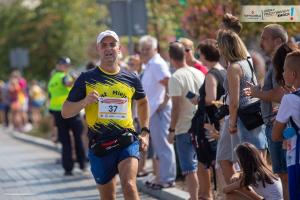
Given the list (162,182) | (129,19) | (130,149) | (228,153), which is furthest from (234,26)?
(129,19)

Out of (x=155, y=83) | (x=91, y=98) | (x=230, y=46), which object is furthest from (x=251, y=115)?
(x=155, y=83)

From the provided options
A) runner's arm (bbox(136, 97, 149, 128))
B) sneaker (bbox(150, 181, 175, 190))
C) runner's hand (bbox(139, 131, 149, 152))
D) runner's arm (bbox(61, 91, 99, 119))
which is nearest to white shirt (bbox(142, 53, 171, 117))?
sneaker (bbox(150, 181, 175, 190))

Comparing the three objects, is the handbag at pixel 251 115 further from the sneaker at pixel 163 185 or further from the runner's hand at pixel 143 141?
the sneaker at pixel 163 185

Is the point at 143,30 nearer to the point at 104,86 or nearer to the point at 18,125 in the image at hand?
the point at 104,86

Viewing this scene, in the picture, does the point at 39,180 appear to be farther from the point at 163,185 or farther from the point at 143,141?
the point at 143,141

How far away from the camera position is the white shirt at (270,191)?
802cm

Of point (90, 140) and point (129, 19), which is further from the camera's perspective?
point (129, 19)

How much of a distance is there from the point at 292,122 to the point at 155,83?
534 cm

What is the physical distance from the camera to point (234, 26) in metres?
9.52

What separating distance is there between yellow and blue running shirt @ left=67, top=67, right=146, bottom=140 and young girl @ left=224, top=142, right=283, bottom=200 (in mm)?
1163

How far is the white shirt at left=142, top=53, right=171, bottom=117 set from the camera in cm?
1232

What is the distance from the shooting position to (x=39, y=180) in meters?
14.5

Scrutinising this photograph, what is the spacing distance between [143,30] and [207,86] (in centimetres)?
663

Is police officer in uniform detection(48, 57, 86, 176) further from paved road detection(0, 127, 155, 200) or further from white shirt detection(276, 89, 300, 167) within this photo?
white shirt detection(276, 89, 300, 167)
